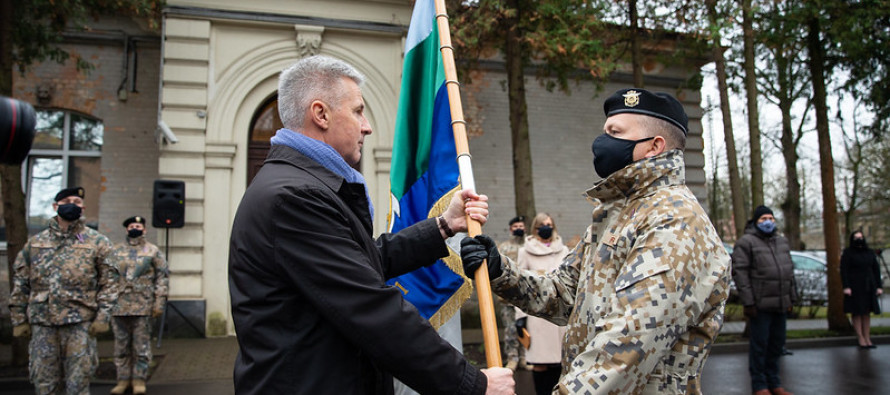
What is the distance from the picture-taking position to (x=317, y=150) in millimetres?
2287

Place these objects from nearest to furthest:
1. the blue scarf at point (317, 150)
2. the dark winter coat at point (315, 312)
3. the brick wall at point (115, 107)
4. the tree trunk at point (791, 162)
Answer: the dark winter coat at point (315, 312), the blue scarf at point (317, 150), the brick wall at point (115, 107), the tree trunk at point (791, 162)

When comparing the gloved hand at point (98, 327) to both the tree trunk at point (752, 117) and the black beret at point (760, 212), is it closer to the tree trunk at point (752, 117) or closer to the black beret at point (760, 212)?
the black beret at point (760, 212)

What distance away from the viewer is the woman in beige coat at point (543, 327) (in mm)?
6051

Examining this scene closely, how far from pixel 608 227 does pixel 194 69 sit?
998 centimetres

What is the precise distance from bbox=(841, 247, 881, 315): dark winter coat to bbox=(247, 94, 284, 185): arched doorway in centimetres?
1073

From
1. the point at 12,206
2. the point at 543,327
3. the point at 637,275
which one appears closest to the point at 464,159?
the point at 637,275

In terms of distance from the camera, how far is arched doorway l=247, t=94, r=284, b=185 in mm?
11516

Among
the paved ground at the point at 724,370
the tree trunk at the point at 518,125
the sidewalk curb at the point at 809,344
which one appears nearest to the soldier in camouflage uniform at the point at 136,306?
the paved ground at the point at 724,370

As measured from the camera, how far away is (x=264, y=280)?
79.1 inches

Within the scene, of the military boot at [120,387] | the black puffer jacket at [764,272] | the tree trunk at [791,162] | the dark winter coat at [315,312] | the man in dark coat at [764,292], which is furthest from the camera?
the tree trunk at [791,162]

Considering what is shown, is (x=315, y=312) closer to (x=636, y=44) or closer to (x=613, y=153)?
(x=613, y=153)

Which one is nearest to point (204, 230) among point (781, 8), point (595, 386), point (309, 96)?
point (309, 96)

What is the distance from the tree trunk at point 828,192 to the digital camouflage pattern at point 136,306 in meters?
11.6

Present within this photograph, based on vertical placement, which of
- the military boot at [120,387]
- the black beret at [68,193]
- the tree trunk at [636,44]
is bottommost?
the military boot at [120,387]
